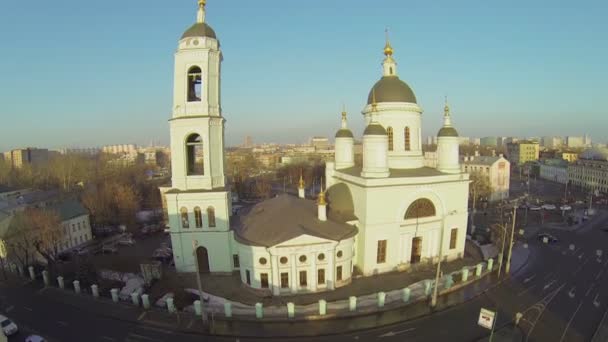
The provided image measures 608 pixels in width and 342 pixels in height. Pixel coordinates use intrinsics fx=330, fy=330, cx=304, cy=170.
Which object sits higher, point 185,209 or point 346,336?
point 185,209

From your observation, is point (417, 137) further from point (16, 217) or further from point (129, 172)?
point (129, 172)

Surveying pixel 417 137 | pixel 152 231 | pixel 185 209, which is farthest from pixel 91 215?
pixel 417 137

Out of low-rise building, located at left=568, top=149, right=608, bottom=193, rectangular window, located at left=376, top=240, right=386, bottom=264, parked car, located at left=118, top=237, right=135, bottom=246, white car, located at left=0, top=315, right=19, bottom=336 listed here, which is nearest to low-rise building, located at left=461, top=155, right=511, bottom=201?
low-rise building, located at left=568, top=149, right=608, bottom=193

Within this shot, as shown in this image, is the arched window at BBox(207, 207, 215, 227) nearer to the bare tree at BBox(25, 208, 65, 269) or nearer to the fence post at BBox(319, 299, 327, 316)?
the fence post at BBox(319, 299, 327, 316)

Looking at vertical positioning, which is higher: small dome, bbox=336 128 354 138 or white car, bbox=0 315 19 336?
small dome, bbox=336 128 354 138

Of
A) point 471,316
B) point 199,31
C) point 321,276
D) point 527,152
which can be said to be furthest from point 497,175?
point 527,152

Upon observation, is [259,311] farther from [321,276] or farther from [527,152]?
[527,152]

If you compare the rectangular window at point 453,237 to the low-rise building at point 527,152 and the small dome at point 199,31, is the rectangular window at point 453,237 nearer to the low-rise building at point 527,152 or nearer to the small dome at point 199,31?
the small dome at point 199,31

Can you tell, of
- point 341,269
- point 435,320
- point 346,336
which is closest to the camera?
point 346,336
